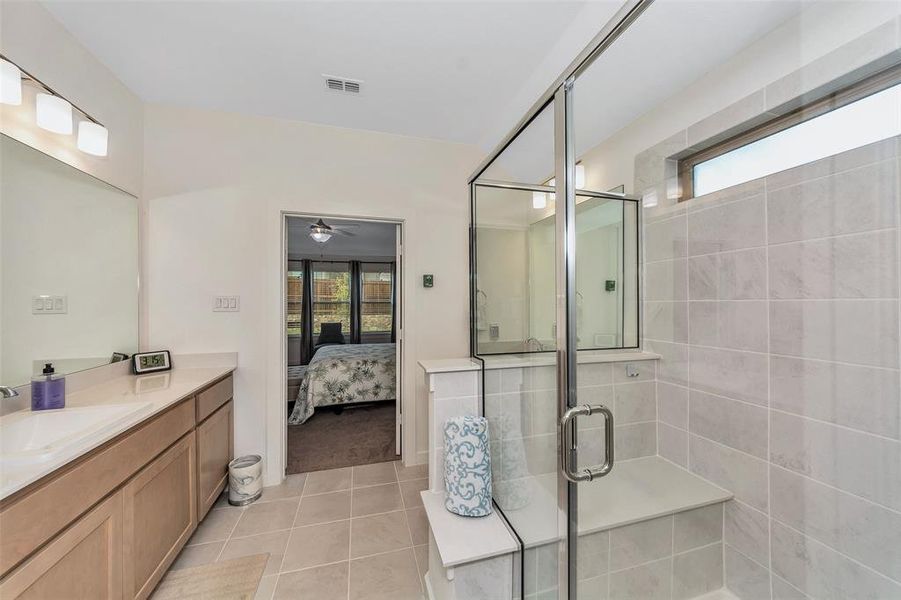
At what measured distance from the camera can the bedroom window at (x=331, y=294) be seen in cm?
633

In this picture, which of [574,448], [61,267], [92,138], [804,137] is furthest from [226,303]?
[804,137]

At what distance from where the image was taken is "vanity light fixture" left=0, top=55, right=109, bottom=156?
133 cm

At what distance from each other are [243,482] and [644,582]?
2306 mm

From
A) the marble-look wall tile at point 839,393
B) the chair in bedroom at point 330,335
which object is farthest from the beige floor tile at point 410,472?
the chair in bedroom at point 330,335

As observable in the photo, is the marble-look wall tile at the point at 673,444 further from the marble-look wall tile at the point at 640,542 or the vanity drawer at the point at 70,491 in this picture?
the vanity drawer at the point at 70,491

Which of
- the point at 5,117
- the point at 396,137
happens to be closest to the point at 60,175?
the point at 5,117

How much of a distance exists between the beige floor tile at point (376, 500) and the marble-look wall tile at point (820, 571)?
185cm

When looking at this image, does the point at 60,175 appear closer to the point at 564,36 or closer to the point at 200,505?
the point at 200,505

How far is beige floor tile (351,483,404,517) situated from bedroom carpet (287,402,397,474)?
0.41m

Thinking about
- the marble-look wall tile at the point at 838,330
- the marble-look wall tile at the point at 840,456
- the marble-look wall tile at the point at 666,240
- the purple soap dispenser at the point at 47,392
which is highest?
the marble-look wall tile at the point at 666,240

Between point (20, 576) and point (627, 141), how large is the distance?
242 cm

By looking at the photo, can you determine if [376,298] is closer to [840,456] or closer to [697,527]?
[697,527]

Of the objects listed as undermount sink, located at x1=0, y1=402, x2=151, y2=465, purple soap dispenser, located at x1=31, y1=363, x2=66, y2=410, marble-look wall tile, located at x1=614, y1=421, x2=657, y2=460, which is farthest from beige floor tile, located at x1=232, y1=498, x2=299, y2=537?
marble-look wall tile, located at x1=614, y1=421, x2=657, y2=460

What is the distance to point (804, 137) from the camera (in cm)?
104
